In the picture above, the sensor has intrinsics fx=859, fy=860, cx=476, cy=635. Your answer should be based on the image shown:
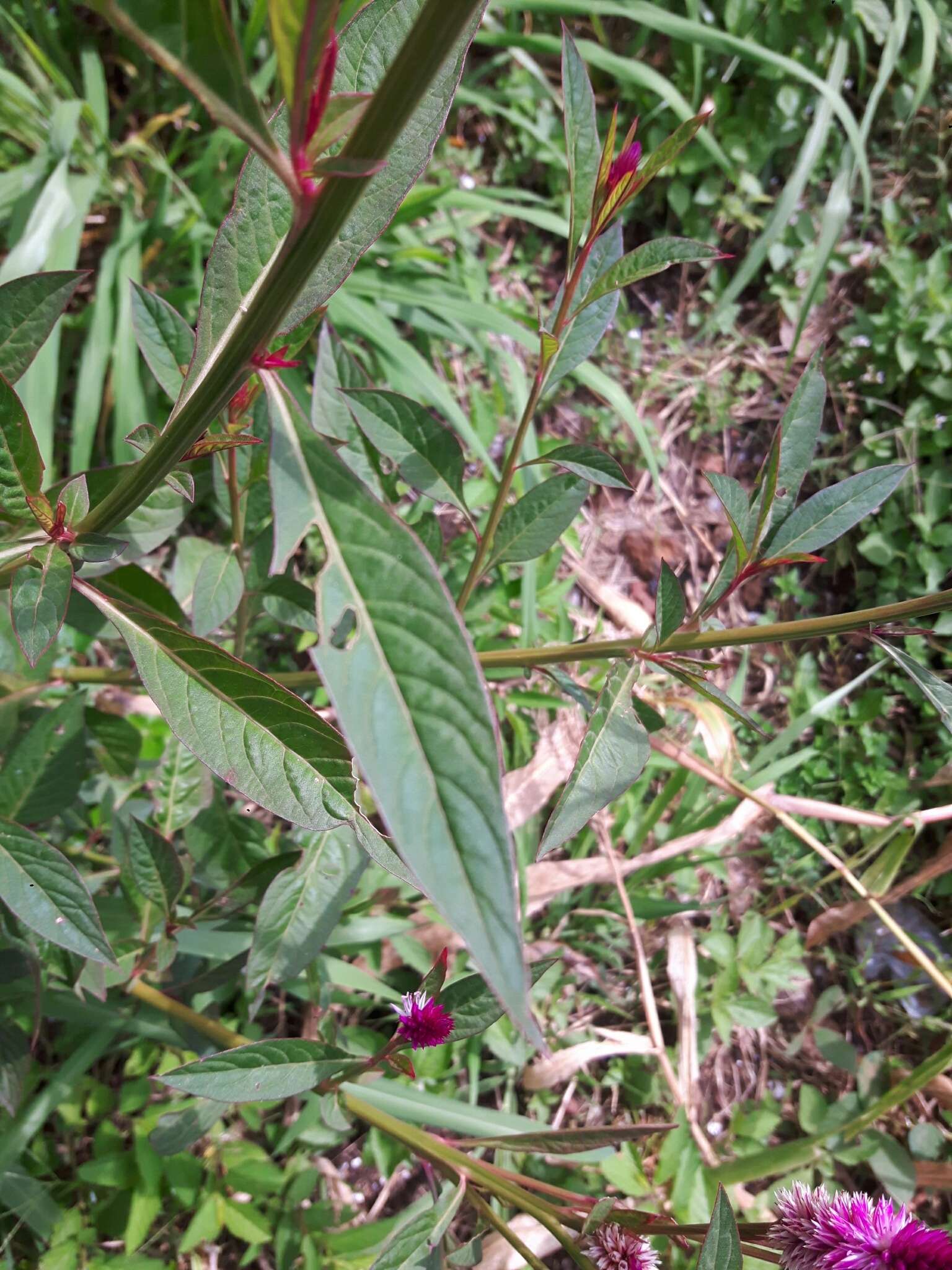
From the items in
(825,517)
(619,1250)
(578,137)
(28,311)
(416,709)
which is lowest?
(619,1250)

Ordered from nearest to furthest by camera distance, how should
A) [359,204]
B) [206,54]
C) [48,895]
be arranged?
[206,54]
[359,204]
[48,895]

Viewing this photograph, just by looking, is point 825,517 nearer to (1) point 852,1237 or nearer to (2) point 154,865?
(1) point 852,1237

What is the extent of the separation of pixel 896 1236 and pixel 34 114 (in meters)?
2.35

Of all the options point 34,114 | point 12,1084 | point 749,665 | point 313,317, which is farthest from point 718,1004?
point 34,114

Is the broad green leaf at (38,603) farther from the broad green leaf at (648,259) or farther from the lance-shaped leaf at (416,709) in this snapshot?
the broad green leaf at (648,259)

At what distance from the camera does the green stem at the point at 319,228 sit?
33cm

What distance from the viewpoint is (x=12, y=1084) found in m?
1.00

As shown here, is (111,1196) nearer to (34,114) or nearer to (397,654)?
(397,654)

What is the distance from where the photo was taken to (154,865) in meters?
1.00

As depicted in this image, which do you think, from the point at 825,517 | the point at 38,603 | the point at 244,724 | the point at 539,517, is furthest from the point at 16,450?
the point at 825,517

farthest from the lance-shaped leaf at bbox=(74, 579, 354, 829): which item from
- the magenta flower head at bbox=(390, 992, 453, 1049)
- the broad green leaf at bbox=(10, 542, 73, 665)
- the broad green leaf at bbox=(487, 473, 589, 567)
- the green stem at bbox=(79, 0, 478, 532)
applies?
the broad green leaf at bbox=(487, 473, 589, 567)

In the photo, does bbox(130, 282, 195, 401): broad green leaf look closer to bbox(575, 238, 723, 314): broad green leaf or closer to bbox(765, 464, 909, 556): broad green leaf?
bbox(575, 238, 723, 314): broad green leaf

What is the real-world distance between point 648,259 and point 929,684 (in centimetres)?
44

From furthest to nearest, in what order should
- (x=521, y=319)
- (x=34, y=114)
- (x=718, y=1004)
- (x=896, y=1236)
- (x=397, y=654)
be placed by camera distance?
(x=521, y=319), (x=34, y=114), (x=718, y=1004), (x=896, y=1236), (x=397, y=654)
